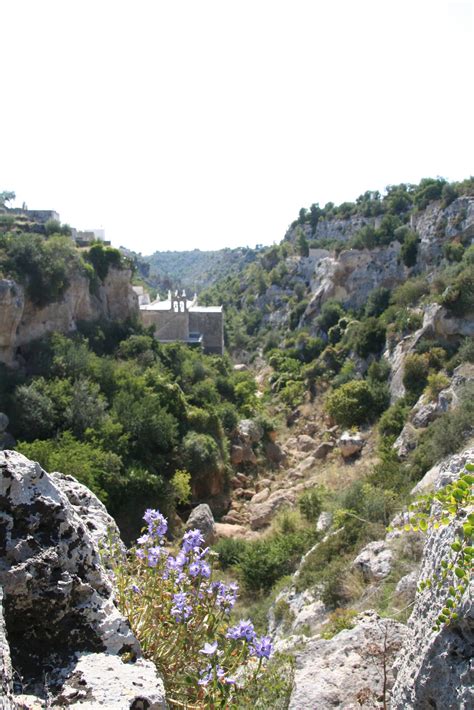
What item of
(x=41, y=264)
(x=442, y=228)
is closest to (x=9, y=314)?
(x=41, y=264)

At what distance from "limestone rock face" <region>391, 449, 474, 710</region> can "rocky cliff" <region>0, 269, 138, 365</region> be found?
18.1 meters

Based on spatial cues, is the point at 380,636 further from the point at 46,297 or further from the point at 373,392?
the point at 46,297

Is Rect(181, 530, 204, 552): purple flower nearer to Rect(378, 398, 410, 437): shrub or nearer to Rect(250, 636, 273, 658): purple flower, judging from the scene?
Rect(250, 636, 273, 658): purple flower

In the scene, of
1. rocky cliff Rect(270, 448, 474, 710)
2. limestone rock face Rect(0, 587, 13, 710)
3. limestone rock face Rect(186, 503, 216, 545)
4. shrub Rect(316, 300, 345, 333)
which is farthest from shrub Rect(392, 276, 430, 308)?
limestone rock face Rect(0, 587, 13, 710)

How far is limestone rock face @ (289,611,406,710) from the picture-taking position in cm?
304

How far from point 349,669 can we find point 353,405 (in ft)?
57.2

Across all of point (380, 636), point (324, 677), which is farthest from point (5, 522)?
point (380, 636)

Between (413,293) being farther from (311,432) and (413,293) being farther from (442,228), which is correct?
(311,432)

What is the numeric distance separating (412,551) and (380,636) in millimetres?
3759

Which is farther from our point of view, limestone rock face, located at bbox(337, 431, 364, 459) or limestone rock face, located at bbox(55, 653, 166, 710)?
limestone rock face, located at bbox(337, 431, 364, 459)

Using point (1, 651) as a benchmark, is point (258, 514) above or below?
below

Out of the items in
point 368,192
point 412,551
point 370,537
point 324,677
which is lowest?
point 370,537

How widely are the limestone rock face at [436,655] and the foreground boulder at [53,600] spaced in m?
1.07

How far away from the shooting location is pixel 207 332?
3253 cm
